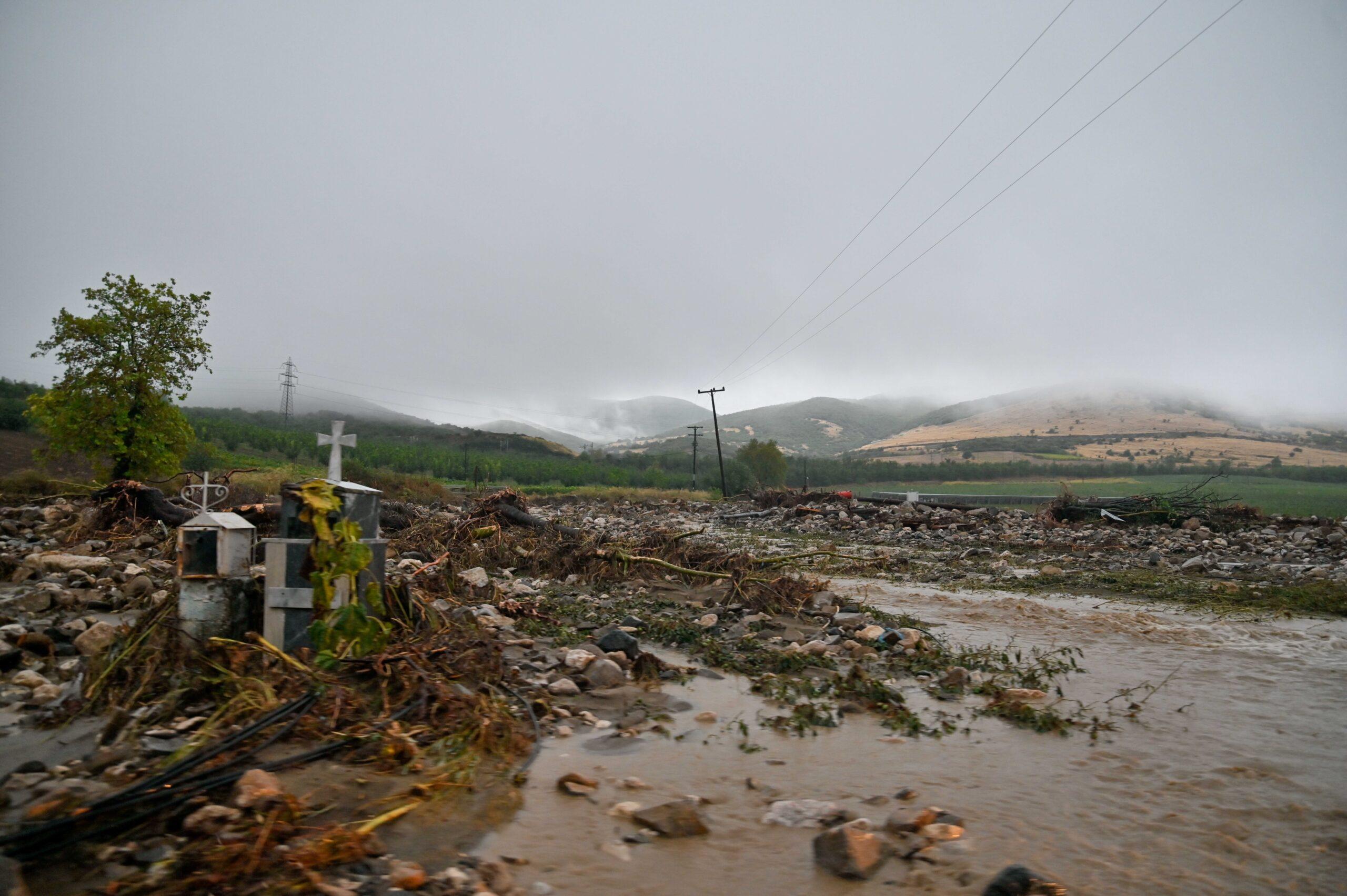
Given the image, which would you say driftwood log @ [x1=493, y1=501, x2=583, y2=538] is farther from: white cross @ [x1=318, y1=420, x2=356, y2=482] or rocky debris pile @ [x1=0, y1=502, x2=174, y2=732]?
white cross @ [x1=318, y1=420, x2=356, y2=482]

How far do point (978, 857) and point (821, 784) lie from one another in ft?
2.90

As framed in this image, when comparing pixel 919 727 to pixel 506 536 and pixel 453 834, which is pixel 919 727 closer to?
pixel 453 834

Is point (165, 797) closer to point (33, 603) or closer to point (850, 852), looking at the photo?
point (850, 852)

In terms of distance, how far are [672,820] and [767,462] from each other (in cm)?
6472

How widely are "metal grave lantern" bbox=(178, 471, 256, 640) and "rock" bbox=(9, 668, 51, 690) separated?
68 cm

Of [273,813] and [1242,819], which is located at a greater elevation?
[273,813]

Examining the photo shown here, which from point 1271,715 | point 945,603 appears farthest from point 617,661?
point 945,603

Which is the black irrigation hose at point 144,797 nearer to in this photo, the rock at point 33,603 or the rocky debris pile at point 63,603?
the rocky debris pile at point 63,603

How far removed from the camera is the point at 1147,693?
17.5 feet

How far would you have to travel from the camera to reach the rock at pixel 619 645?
19.1 ft

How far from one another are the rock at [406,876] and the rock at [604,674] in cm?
257

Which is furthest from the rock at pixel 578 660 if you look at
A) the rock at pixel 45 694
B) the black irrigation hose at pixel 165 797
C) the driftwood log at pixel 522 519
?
the driftwood log at pixel 522 519

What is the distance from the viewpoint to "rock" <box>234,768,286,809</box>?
9.14 feet

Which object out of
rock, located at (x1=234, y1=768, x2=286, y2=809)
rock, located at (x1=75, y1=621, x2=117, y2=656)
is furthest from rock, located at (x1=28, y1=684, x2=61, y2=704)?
rock, located at (x1=234, y1=768, x2=286, y2=809)
